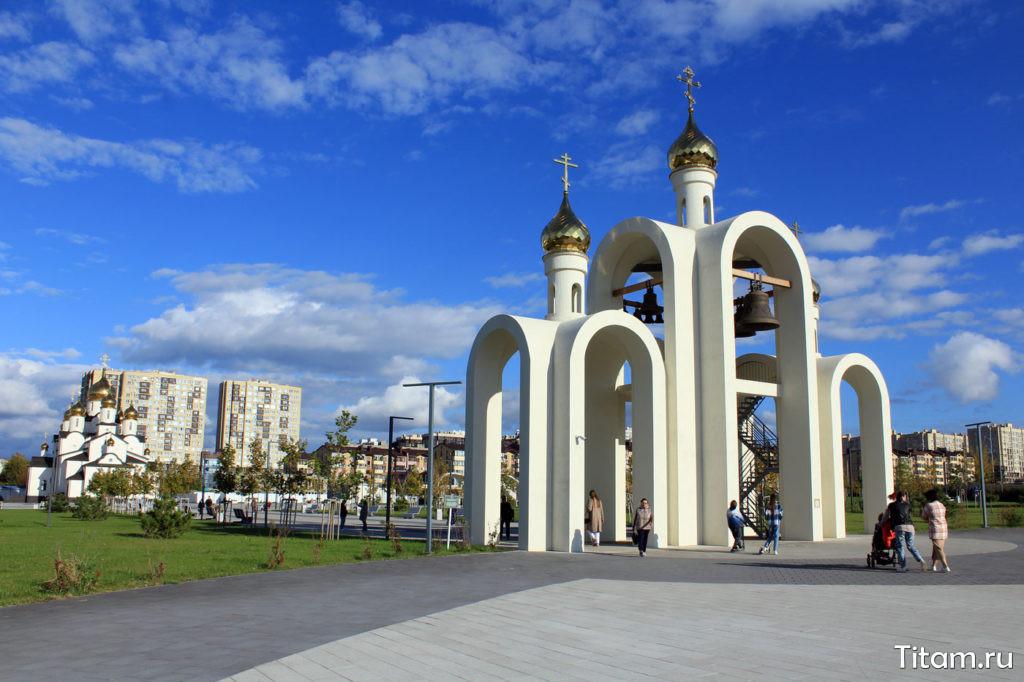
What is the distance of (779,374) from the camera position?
80.4ft

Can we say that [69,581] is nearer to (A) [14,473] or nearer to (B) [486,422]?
(B) [486,422]

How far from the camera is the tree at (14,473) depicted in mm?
127188

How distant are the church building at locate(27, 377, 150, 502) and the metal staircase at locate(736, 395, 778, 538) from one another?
6215 centimetres

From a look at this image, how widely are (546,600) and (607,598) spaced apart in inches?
36.7

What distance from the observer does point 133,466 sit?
7162cm

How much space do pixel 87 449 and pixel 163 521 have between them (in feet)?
191

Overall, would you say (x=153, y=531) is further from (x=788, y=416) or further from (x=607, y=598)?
(x=788, y=416)

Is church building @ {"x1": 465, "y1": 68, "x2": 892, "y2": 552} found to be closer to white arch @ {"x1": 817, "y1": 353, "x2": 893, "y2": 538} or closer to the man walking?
white arch @ {"x1": 817, "y1": 353, "x2": 893, "y2": 538}

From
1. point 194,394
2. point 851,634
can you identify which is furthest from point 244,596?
point 194,394

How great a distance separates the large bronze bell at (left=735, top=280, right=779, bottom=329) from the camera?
74.4ft

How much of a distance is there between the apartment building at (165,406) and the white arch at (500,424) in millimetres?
116057

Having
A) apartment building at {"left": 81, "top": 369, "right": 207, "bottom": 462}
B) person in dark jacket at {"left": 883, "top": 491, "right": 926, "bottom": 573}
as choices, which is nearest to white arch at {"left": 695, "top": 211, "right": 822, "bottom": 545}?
person in dark jacket at {"left": 883, "top": 491, "right": 926, "bottom": 573}

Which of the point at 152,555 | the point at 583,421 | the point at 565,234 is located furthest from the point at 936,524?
the point at 152,555

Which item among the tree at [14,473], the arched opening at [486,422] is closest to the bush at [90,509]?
the arched opening at [486,422]
